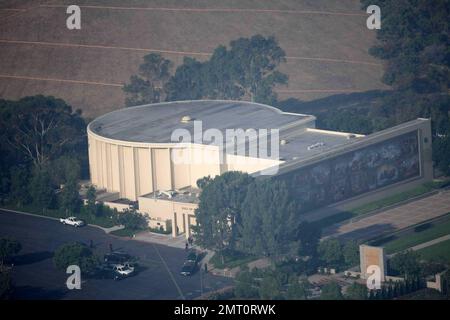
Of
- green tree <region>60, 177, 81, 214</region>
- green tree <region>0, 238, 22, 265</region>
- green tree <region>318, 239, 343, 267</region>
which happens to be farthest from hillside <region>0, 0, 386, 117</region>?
green tree <region>318, 239, 343, 267</region>

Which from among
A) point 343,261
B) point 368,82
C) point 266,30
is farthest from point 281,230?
point 266,30

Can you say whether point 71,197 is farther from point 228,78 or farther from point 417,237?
point 228,78

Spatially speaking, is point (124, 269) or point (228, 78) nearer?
point (124, 269)

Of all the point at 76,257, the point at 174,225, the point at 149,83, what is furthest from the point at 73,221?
the point at 149,83

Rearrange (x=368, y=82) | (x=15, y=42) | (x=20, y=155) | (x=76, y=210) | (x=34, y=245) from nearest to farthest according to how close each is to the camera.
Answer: (x=34, y=245) < (x=76, y=210) < (x=20, y=155) < (x=368, y=82) < (x=15, y=42)

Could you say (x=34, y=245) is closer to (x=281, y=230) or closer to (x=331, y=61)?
(x=281, y=230)
